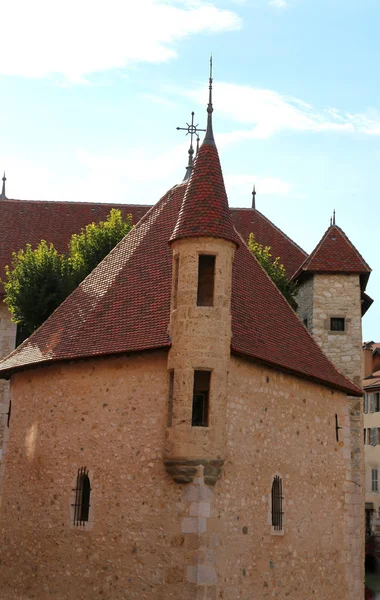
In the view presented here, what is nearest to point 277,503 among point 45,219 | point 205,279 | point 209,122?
point 205,279

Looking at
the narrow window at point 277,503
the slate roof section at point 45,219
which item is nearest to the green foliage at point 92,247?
the slate roof section at point 45,219

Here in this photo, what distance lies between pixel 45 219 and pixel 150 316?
16312 mm

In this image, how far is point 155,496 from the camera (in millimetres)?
16875

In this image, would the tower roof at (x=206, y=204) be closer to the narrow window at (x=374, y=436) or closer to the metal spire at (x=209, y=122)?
the metal spire at (x=209, y=122)

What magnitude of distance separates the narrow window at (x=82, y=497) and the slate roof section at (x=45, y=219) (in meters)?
14.2

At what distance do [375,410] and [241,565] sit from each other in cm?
3522

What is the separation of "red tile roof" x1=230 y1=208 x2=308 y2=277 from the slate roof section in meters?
3.83

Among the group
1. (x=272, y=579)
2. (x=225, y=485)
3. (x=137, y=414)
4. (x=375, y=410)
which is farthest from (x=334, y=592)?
(x=375, y=410)

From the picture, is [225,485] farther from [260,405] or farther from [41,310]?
[41,310]

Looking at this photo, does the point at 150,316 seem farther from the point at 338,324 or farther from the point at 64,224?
the point at 64,224

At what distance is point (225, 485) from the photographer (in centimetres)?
1711

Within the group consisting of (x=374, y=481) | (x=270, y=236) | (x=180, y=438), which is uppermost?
(x=270, y=236)

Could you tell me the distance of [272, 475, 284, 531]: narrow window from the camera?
18516 millimetres

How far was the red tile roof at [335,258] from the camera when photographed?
2694cm
